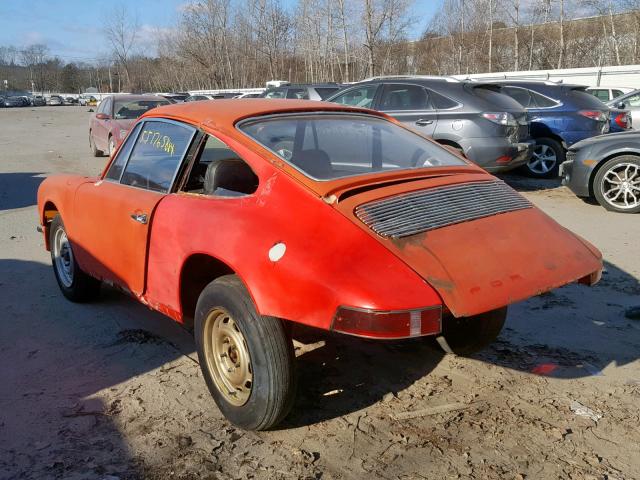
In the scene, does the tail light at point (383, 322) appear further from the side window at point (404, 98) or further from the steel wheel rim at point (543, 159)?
the steel wheel rim at point (543, 159)

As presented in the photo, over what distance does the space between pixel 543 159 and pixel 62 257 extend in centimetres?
902

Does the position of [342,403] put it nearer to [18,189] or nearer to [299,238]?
[299,238]

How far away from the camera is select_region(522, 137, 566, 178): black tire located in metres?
10.9

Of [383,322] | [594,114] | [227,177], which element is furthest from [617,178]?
[383,322]

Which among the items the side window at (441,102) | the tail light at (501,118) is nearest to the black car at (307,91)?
the side window at (441,102)

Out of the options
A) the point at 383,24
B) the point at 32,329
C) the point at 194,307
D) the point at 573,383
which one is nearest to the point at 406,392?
the point at 573,383

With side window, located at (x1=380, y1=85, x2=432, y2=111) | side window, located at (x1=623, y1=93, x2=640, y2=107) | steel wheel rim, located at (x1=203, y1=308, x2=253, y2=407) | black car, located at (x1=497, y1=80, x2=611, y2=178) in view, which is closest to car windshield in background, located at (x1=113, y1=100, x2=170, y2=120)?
side window, located at (x1=380, y1=85, x2=432, y2=111)

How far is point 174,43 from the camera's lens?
54.8 m

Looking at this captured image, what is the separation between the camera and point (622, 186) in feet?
26.3

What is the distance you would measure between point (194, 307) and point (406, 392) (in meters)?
1.30

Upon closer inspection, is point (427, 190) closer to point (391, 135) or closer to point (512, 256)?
point (512, 256)

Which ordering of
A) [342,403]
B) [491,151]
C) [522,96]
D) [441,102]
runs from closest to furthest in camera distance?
1. [342,403]
2. [491,151]
3. [441,102]
4. [522,96]

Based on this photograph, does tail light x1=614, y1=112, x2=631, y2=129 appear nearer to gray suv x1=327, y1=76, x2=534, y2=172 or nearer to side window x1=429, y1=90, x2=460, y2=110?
gray suv x1=327, y1=76, x2=534, y2=172

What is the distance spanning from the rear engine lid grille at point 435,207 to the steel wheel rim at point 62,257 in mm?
3094
